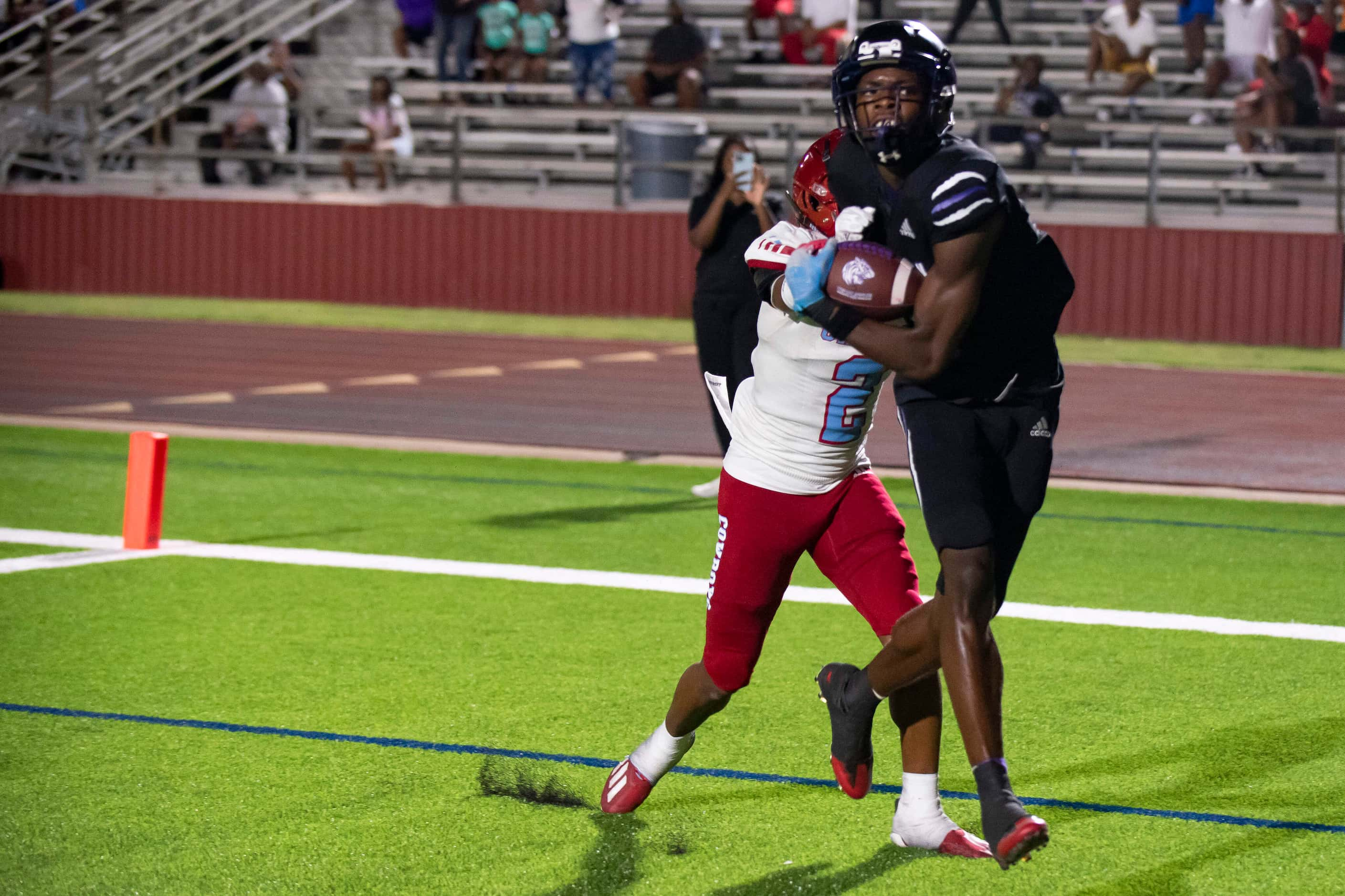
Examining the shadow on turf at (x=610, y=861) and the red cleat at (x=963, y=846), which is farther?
the red cleat at (x=963, y=846)

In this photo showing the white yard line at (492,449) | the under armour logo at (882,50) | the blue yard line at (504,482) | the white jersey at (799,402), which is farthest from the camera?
the white yard line at (492,449)

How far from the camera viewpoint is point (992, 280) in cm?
400

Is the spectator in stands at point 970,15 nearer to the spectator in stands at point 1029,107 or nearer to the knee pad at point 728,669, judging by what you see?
the spectator in stands at point 1029,107

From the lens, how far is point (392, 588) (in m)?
7.36

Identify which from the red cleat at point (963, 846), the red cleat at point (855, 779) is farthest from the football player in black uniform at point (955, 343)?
the red cleat at point (963, 846)

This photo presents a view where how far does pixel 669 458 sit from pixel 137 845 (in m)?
7.17

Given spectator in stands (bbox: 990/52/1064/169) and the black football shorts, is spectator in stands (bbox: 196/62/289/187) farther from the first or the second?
the black football shorts

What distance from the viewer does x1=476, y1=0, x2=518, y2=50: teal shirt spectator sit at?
24.6m

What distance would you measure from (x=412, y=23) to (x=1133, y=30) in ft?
34.7

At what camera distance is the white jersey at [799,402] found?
4.14m

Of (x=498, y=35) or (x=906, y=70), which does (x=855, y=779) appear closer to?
(x=906, y=70)

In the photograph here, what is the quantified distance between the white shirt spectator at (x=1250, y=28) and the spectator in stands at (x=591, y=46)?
782 cm

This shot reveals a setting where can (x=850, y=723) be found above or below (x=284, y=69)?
below

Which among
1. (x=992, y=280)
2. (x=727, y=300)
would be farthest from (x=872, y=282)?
(x=727, y=300)
